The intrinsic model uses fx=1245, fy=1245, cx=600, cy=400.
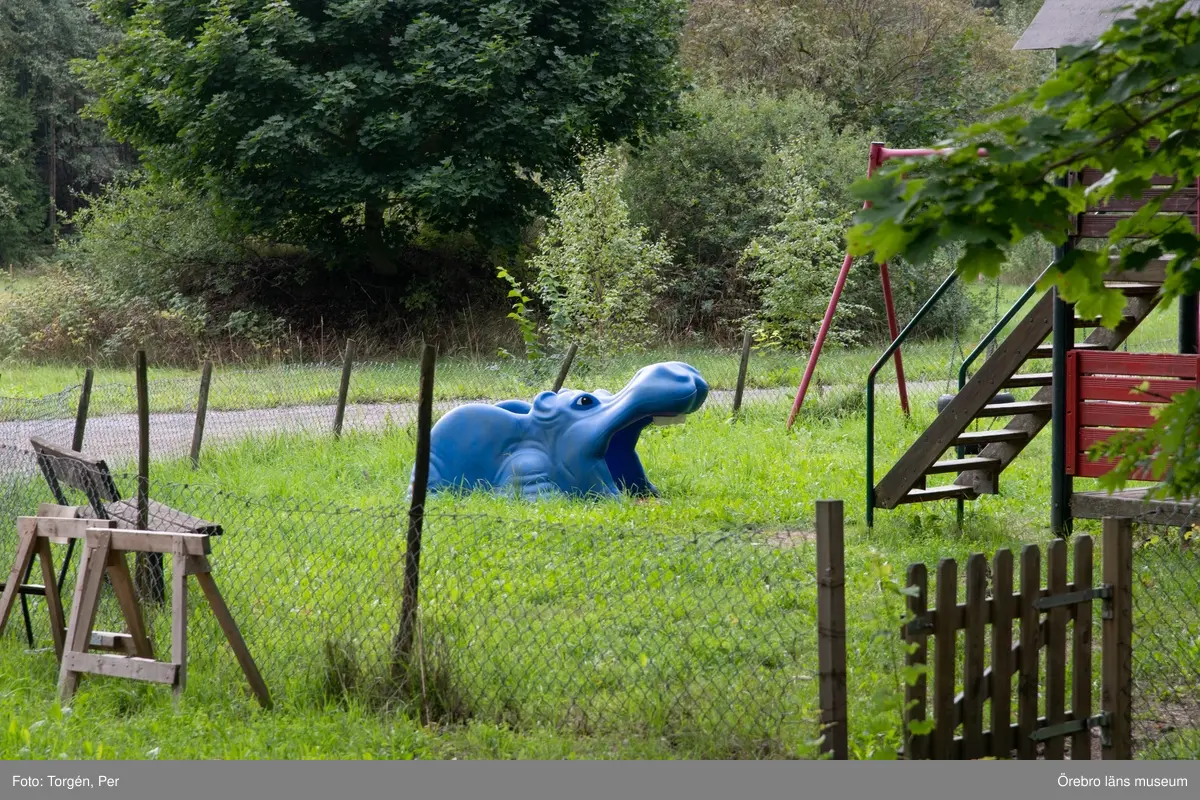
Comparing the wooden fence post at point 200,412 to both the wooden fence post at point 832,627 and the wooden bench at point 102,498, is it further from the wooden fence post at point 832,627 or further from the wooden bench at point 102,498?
the wooden fence post at point 832,627

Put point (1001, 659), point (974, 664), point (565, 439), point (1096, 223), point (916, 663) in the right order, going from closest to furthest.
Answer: point (916, 663) → point (974, 664) → point (1001, 659) → point (1096, 223) → point (565, 439)

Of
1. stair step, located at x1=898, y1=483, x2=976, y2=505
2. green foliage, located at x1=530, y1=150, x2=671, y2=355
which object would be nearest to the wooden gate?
stair step, located at x1=898, y1=483, x2=976, y2=505

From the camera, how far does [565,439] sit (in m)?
10.5

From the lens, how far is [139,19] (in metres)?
23.7

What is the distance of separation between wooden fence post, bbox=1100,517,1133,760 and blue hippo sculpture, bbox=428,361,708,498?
5614mm

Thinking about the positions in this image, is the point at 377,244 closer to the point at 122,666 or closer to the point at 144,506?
the point at 144,506

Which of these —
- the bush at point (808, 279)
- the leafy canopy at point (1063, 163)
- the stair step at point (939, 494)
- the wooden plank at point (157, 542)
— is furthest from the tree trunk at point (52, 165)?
the leafy canopy at point (1063, 163)

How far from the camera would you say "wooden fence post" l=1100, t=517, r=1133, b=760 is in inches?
186

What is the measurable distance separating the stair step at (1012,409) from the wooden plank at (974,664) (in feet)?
15.1

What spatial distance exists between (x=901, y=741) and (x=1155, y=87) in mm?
2449

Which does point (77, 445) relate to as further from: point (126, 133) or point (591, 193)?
point (126, 133)

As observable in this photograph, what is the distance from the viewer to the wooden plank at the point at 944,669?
4.32 m

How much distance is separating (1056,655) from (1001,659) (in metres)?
0.30

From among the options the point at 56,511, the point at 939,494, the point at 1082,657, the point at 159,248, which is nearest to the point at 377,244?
the point at 159,248
